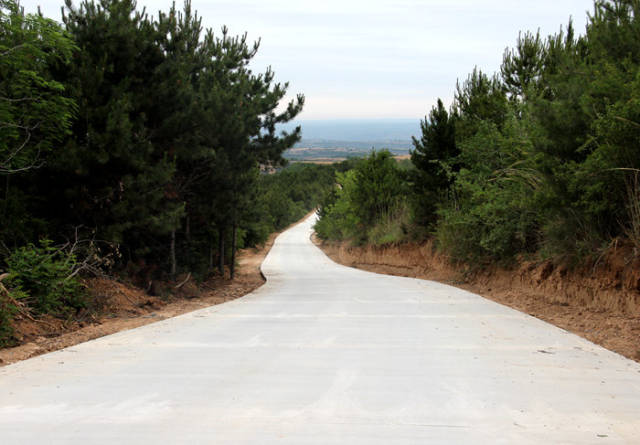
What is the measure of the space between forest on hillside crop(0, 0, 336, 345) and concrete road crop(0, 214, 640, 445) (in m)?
2.67

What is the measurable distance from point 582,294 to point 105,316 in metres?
10.1

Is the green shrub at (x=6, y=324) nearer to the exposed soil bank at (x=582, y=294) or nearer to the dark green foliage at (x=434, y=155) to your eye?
→ the exposed soil bank at (x=582, y=294)

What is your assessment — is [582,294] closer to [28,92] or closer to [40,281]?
[40,281]

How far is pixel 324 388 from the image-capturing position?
5.44 metres

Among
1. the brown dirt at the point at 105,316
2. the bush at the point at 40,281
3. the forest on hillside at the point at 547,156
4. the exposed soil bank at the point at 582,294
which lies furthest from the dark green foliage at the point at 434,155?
the bush at the point at 40,281

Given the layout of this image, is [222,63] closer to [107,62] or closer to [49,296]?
[107,62]

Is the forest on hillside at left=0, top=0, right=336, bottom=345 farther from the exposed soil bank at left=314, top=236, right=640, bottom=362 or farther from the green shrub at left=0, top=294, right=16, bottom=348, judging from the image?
the exposed soil bank at left=314, top=236, right=640, bottom=362

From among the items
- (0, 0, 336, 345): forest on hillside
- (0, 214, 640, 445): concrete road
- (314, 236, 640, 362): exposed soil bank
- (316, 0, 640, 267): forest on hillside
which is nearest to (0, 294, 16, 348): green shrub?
(0, 0, 336, 345): forest on hillside

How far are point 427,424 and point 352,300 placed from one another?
10689mm

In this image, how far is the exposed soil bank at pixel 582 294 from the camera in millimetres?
9359

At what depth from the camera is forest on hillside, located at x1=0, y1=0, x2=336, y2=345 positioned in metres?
9.88

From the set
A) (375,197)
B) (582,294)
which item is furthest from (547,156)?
(375,197)

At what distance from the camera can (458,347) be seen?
25.6 feet

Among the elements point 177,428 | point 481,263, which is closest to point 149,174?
point 177,428
